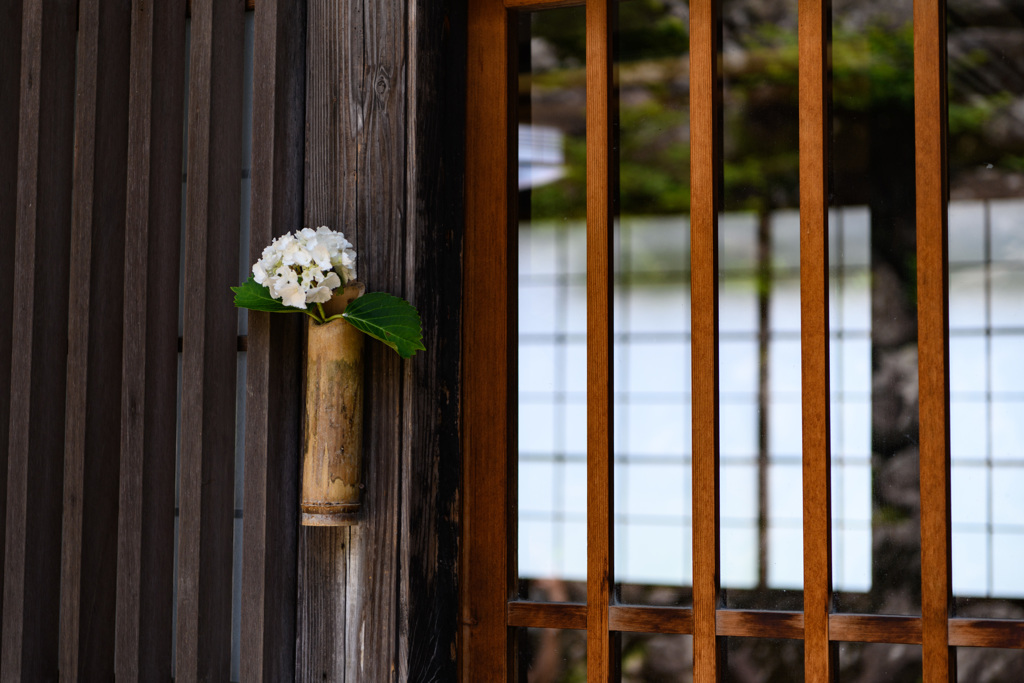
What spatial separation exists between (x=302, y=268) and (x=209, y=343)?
0.36 metres

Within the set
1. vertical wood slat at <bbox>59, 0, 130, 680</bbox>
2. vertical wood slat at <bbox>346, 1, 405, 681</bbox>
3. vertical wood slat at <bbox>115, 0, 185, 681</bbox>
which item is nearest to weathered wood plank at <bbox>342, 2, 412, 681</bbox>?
vertical wood slat at <bbox>346, 1, 405, 681</bbox>

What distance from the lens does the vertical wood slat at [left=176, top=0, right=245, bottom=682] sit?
1590 mm

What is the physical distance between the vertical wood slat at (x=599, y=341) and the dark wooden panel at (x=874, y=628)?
14.3 inches

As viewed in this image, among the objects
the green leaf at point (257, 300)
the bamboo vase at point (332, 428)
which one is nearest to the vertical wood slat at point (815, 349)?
the bamboo vase at point (332, 428)

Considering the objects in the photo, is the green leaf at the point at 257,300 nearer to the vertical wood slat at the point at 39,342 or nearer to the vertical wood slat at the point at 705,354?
the vertical wood slat at the point at 39,342

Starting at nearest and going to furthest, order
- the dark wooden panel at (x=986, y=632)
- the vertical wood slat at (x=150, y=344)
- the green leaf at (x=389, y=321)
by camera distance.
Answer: the dark wooden panel at (x=986, y=632), the green leaf at (x=389, y=321), the vertical wood slat at (x=150, y=344)

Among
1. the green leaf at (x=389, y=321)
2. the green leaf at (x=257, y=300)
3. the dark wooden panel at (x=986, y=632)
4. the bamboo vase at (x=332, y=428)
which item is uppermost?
the green leaf at (x=257, y=300)

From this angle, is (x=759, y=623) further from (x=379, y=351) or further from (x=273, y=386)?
(x=273, y=386)

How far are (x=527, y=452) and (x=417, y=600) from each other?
1.11 ft

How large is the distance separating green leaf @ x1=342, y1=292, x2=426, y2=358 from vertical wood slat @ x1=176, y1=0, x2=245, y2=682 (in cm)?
37

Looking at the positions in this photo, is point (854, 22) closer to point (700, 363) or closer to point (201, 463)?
point (700, 363)

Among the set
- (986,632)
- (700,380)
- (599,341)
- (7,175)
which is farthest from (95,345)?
(986,632)

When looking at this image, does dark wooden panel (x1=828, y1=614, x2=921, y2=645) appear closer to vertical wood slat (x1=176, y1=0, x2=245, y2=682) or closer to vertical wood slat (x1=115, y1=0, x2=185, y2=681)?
vertical wood slat (x1=176, y1=0, x2=245, y2=682)

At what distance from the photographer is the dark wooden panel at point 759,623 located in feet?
4.60
